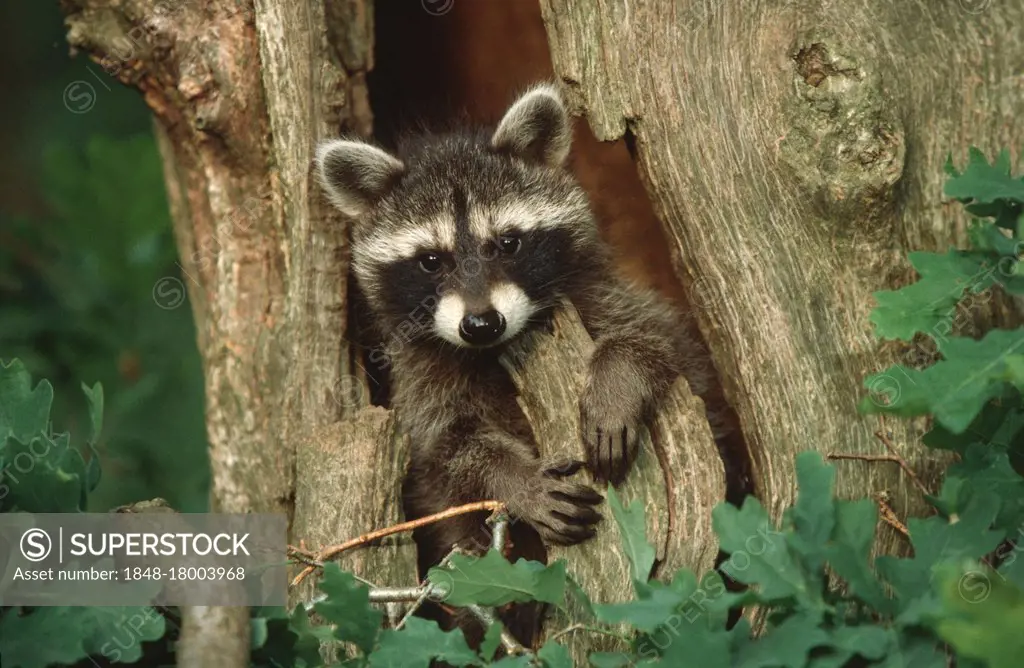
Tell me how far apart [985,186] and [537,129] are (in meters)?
1.85

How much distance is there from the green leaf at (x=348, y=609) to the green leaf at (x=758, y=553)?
2.53 feet

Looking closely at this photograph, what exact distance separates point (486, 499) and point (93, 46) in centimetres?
211

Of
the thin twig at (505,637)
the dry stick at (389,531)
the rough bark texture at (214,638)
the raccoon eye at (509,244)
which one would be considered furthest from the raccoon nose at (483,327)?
the rough bark texture at (214,638)

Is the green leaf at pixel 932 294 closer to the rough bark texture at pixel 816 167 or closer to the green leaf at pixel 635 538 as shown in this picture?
the rough bark texture at pixel 816 167

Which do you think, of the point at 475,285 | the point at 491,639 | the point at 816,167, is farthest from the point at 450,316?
the point at 491,639

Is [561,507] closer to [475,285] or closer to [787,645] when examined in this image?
[475,285]

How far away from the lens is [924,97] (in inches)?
120

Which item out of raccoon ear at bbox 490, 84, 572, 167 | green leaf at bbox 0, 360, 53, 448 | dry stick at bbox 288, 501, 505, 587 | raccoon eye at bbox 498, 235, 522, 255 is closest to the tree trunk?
dry stick at bbox 288, 501, 505, 587

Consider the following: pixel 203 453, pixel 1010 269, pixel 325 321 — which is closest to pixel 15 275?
pixel 203 453

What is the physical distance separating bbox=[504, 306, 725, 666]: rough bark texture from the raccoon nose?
15 centimetres

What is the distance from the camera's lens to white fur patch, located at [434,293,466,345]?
3.51 m

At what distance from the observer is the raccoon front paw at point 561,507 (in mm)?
3199

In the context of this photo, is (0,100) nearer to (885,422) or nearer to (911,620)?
(885,422)

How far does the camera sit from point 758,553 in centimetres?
227
